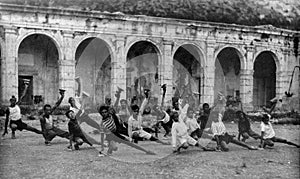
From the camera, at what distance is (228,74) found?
21.4 m

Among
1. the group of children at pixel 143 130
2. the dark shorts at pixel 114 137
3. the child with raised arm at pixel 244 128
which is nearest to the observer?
the dark shorts at pixel 114 137

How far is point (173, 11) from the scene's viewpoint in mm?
17547

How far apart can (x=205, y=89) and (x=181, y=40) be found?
8.85 feet

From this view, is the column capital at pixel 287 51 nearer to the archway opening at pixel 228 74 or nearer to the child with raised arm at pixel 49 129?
the archway opening at pixel 228 74

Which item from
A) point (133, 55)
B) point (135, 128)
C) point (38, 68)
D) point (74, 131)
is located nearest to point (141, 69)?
point (133, 55)

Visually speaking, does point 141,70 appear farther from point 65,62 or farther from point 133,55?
point 65,62

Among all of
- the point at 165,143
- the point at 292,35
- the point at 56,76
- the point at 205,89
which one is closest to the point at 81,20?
the point at 56,76

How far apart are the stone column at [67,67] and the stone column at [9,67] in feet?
6.05

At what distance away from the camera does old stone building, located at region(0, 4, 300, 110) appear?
14766 mm

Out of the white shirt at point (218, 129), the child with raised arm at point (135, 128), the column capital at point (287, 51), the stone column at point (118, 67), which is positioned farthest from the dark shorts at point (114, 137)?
the column capital at point (287, 51)

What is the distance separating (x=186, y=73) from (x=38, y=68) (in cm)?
788

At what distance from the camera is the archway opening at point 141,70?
64.1ft

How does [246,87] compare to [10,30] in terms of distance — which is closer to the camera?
[10,30]

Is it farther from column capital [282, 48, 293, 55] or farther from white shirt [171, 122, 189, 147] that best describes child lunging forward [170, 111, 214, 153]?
column capital [282, 48, 293, 55]
